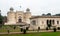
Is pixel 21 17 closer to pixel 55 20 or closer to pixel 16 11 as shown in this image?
pixel 16 11

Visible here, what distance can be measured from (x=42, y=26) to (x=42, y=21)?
1277 millimetres

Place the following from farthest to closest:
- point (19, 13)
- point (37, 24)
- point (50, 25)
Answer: point (19, 13)
point (37, 24)
point (50, 25)

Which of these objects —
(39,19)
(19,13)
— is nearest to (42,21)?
(39,19)

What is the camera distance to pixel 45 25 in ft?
163

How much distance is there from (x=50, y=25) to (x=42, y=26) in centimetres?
305

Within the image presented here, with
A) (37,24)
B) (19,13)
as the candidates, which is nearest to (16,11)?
(19,13)

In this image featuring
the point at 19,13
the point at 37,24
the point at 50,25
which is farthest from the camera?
the point at 19,13

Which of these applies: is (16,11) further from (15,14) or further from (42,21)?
(42,21)

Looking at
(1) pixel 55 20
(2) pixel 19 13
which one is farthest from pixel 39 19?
(2) pixel 19 13

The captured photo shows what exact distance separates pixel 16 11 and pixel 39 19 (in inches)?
1175

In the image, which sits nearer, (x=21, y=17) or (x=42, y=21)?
(x=42, y=21)

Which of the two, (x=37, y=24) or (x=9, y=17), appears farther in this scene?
(x=9, y=17)

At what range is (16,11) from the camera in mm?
79125

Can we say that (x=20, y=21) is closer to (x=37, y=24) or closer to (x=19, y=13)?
(x=19, y=13)
